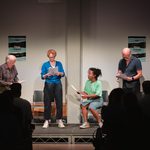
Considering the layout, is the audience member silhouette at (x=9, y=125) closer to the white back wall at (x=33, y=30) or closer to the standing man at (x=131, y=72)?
the standing man at (x=131, y=72)

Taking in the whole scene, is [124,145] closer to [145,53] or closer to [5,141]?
[5,141]

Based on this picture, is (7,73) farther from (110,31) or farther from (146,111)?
(146,111)

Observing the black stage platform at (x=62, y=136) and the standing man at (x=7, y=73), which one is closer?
the black stage platform at (x=62, y=136)

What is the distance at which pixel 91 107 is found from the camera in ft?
23.6

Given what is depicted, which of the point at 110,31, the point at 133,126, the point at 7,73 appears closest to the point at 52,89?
the point at 7,73

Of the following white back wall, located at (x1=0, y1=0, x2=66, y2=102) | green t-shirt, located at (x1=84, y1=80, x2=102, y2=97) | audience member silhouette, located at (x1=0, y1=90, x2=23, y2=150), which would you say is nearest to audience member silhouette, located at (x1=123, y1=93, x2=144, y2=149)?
audience member silhouette, located at (x1=0, y1=90, x2=23, y2=150)

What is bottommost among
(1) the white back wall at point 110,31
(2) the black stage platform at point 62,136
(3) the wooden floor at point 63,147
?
(3) the wooden floor at point 63,147

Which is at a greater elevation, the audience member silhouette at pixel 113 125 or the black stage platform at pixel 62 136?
the audience member silhouette at pixel 113 125

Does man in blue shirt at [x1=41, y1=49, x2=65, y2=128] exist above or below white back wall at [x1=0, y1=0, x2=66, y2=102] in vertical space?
below

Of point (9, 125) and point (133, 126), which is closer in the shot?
point (133, 126)

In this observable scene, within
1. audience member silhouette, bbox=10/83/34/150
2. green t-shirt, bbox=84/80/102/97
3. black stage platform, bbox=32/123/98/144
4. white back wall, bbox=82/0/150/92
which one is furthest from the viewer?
white back wall, bbox=82/0/150/92

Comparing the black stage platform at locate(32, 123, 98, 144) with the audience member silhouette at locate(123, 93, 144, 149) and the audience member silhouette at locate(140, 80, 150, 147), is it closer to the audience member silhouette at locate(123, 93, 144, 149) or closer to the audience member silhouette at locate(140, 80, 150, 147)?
the audience member silhouette at locate(140, 80, 150, 147)

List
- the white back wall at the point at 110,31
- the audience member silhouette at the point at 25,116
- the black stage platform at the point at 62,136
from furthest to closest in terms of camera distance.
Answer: the white back wall at the point at 110,31
the black stage platform at the point at 62,136
the audience member silhouette at the point at 25,116

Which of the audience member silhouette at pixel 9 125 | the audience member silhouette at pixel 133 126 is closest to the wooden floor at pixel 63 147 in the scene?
the audience member silhouette at pixel 9 125
